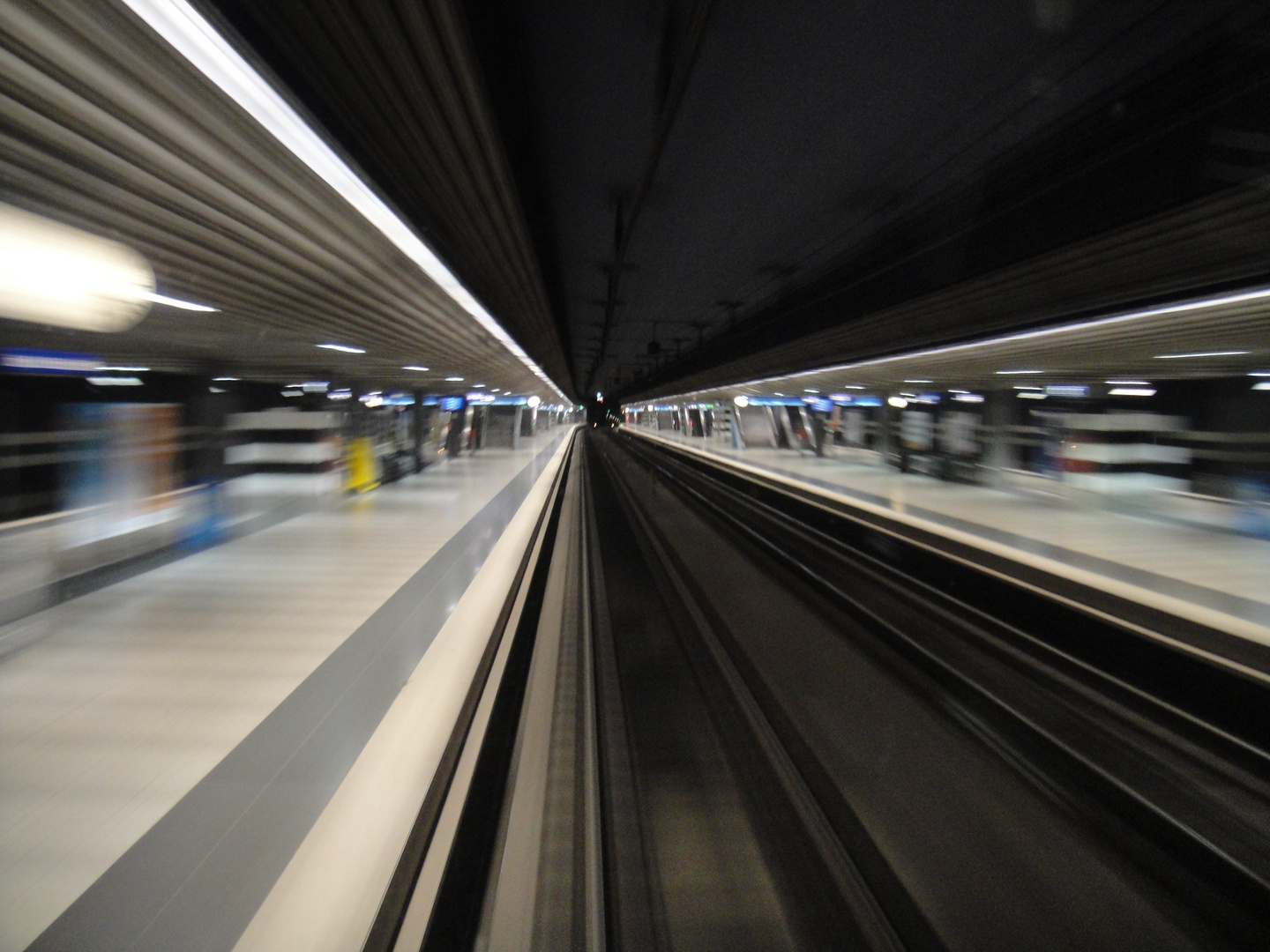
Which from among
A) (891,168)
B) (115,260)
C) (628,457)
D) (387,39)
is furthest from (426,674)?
(628,457)

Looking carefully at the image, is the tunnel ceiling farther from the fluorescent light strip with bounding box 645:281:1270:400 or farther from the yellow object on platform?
the yellow object on platform

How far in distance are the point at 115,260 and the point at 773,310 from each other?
24.0 ft

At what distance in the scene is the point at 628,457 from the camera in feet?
86.9

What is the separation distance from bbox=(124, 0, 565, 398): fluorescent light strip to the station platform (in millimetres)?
6401

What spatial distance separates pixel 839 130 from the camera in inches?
151

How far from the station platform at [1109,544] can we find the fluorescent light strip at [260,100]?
640 cm

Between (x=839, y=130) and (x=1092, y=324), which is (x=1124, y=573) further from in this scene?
(x=839, y=130)

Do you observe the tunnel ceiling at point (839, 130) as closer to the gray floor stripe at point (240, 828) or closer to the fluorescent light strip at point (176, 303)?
the fluorescent light strip at point (176, 303)

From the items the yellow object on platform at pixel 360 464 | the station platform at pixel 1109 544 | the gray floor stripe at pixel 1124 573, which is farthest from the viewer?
the yellow object on platform at pixel 360 464

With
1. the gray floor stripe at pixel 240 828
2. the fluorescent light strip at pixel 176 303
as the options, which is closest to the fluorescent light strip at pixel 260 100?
the fluorescent light strip at pixel 176 303

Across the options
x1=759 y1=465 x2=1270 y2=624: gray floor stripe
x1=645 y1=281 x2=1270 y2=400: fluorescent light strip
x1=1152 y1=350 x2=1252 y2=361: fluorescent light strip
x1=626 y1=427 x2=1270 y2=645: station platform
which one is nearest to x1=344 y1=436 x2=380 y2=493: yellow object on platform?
x1=645 y1=281 x2=1270 y2=400: fluorescent light strip

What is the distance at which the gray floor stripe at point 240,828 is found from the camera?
1.91 m

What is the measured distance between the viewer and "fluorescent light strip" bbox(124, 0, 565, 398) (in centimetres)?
161

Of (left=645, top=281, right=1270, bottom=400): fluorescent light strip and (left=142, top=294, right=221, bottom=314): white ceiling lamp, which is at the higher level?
Result: (left=645, top=281, right=1270, bottom=400): fluorescent light strip
